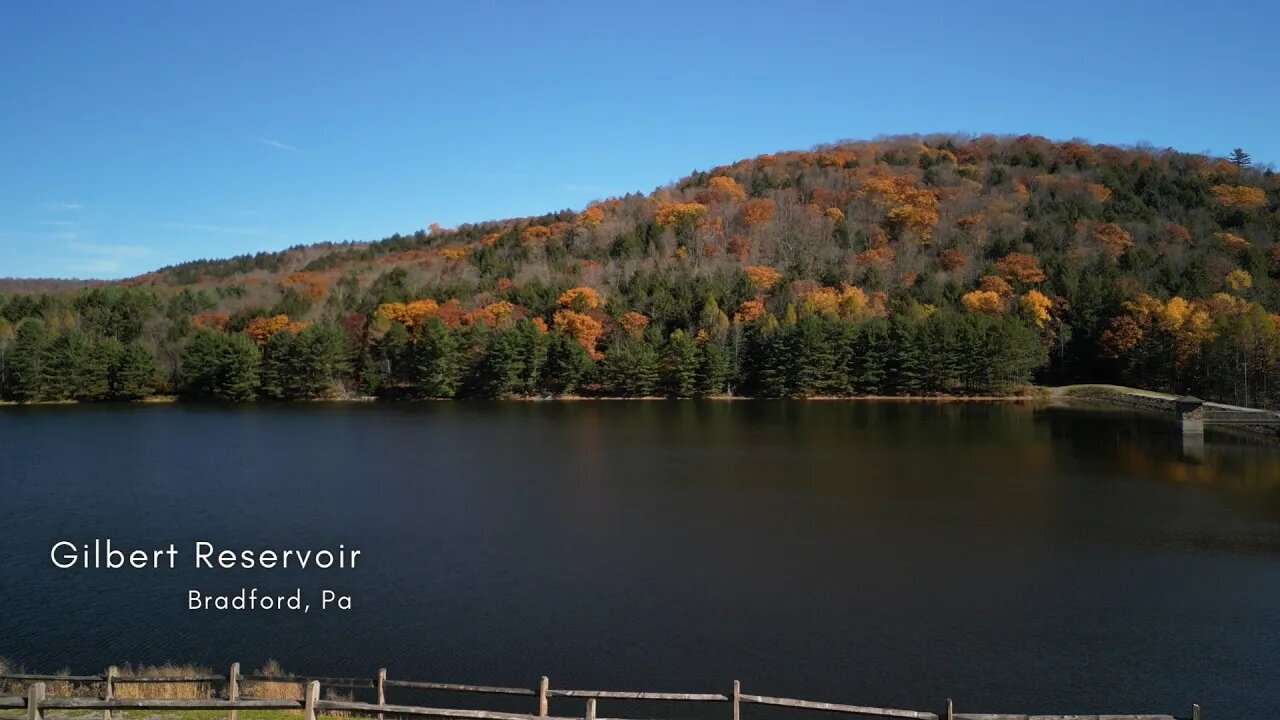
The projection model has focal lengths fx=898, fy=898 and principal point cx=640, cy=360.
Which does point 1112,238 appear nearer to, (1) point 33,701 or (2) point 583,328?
(2) point 583,328

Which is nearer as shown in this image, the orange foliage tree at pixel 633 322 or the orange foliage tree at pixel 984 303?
the orange foliage tree at pixel 633 322

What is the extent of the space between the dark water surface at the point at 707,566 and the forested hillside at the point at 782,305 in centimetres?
3094

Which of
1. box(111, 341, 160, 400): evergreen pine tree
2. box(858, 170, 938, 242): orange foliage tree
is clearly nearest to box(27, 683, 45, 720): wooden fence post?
box(111, 341, 160, 400): evergreen pine tree

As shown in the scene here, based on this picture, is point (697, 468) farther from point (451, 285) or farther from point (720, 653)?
point (451, 285)

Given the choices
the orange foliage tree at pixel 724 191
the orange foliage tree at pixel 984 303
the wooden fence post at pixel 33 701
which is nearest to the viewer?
the wooden fence post at pixel 33 701

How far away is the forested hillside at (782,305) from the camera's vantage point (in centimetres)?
7369

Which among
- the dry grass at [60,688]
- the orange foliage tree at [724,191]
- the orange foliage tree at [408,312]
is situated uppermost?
the orange foliage tree at [724,191]

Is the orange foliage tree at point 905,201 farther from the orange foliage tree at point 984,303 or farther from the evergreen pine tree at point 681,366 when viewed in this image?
the evergreen pine tree at point 681,366

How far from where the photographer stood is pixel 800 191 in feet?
419

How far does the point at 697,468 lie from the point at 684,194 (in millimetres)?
102398

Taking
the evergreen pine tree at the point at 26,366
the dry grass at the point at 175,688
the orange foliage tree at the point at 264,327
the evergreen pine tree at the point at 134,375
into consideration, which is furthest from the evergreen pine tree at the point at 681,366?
the dry grass at the point at 175,688

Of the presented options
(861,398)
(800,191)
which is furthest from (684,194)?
(861,398)

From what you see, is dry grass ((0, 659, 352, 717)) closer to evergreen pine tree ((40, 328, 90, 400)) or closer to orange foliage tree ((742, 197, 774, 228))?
evergreen pine tree ((40, 328, 90, 400))

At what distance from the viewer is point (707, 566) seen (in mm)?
22266
